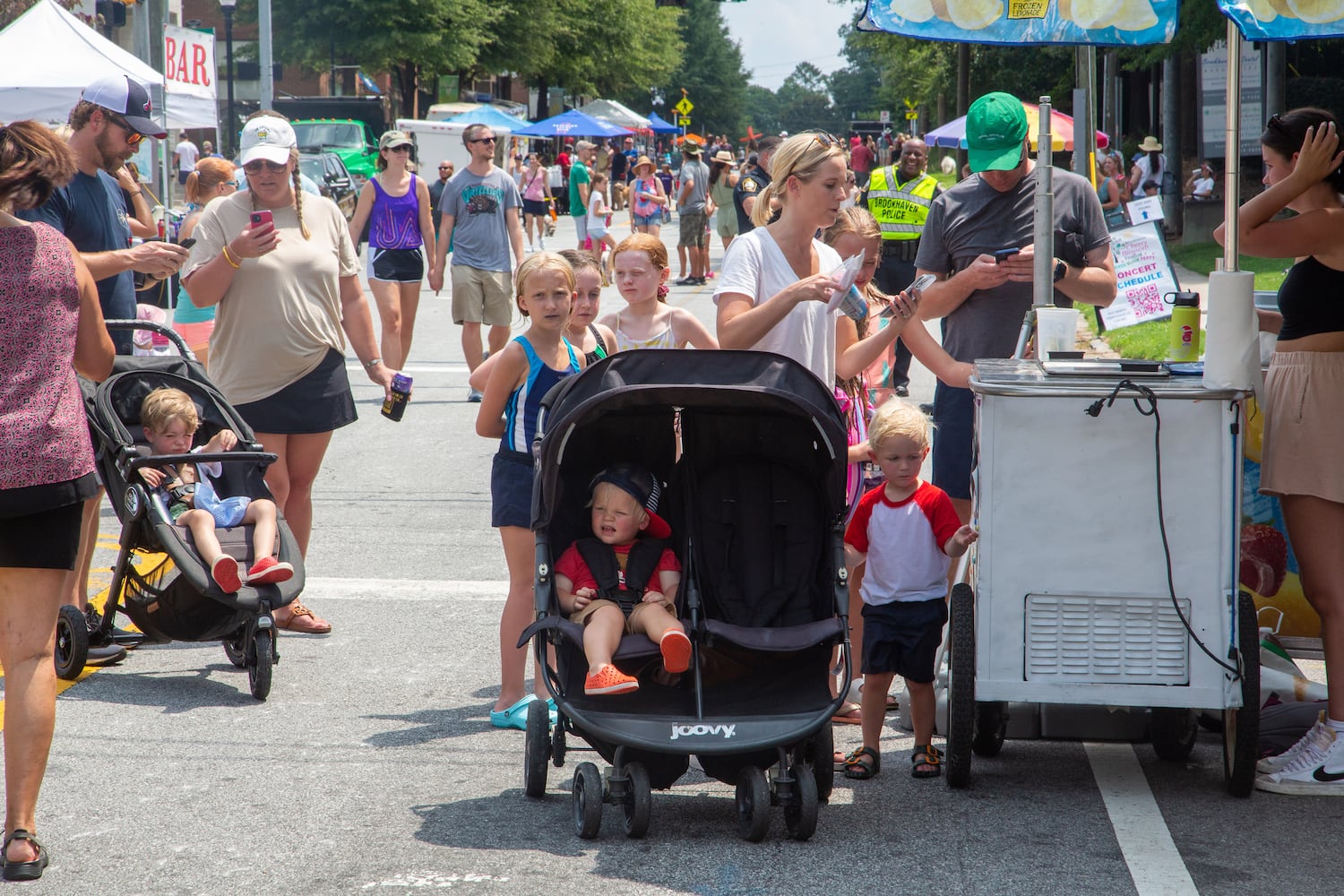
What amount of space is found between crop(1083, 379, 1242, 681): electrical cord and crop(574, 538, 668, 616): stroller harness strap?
140 centimetres

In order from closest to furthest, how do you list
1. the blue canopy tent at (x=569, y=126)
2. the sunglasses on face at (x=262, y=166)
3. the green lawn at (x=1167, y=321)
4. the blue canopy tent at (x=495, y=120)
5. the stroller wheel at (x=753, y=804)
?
the stroller wheel at (x=753, y=804)
the sunglasses on face at (x=262, y=166)
the green lawn at (x=1167, y=321)
the blue canopy tent at (x=495, y=120)
the blue canopy tent at (x=569, y=126)

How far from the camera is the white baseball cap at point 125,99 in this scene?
6.25 m

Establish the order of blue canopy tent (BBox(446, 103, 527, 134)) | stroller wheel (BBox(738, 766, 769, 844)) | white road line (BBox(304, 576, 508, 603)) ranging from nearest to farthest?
stroller wheel (BBox(738, 766, 769, 844)) → white road line (BBox(304, 576, 508, 603)) → blue canopy tent (BBox(446, 103, 527, 134))

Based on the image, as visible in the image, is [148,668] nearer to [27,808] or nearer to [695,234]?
[27,808]

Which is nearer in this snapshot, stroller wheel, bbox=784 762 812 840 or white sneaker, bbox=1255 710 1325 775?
stroller wheel, bbox=784 762 812 840

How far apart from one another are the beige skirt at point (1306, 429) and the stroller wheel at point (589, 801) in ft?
7.80

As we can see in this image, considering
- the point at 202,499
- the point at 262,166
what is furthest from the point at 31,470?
the point at 262,166

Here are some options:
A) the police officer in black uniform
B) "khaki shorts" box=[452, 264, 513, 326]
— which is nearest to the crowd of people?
"khaki shorts" box=[452, 264, 513, 326]

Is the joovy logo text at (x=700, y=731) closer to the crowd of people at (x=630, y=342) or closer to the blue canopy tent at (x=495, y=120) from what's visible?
the crowd of people at (x=630, y=342)

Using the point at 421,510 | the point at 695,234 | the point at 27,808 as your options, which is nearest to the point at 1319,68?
the point at 695,234

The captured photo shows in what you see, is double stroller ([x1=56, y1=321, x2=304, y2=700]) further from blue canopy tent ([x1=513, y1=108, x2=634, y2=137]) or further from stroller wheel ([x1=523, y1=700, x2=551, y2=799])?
blue canopy tent ([x1=513, y1=108, x2=634, y2=137])

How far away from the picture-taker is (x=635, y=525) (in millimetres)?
4664

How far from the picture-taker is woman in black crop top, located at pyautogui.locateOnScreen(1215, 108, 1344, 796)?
467 cm

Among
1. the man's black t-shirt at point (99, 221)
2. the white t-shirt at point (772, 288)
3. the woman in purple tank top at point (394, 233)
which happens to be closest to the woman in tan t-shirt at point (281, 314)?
Result: the man's black t-shirt at point (99, 221)
